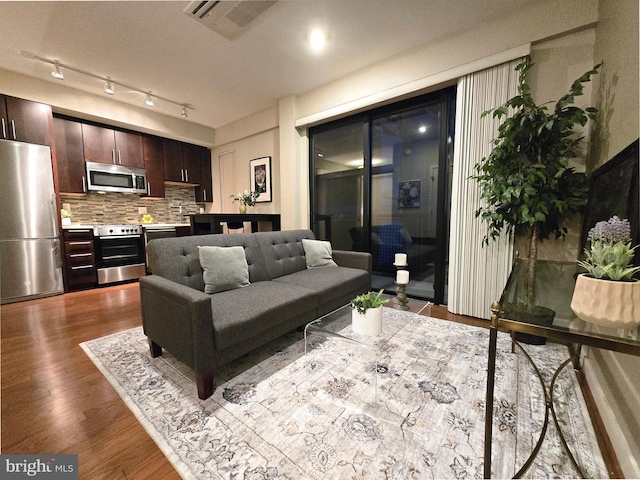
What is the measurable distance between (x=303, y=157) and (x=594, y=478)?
3861 mm

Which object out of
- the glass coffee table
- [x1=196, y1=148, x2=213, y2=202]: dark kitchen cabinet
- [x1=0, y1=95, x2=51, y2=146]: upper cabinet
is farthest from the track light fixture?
the glass coffee table

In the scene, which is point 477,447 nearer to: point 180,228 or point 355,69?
point 355,69

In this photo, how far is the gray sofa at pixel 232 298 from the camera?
1383mm

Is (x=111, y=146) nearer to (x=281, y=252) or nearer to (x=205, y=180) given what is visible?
(x=205, y=180)

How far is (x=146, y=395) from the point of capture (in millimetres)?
1466

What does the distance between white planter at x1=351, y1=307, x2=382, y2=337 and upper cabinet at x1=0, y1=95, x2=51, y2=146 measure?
4.60 meters

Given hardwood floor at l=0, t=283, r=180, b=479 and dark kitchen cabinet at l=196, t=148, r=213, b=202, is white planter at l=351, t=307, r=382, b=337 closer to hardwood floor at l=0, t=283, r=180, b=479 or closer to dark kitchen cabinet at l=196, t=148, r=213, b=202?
hardwood floor at l=0, t=283, r=180, b=479

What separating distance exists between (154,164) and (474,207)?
5.09 metres

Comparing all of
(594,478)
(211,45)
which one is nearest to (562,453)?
(594,478)

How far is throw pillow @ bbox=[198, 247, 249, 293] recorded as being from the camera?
1942mm

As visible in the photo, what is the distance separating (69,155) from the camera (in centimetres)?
364

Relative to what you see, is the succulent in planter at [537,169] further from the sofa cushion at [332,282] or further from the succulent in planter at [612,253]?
the sofa cushion at [332,282]

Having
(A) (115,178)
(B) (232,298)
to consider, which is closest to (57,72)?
(A) (115,178)

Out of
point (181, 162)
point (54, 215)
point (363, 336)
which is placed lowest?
point (363, 336)
